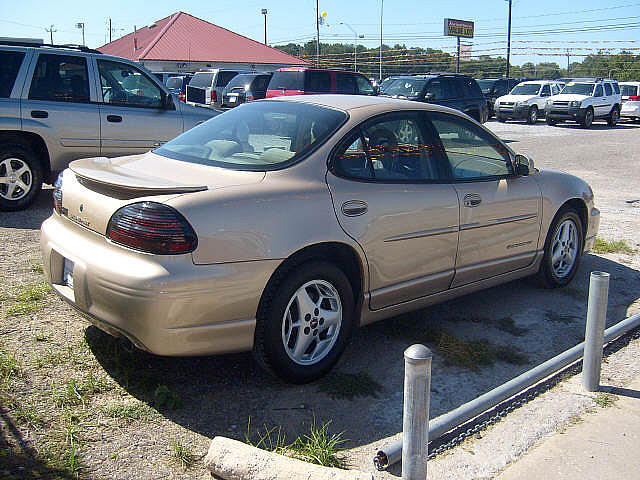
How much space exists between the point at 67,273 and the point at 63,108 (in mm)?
4860

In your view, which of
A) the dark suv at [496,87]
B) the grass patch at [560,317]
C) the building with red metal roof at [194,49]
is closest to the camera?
the grass patch at [560,317]

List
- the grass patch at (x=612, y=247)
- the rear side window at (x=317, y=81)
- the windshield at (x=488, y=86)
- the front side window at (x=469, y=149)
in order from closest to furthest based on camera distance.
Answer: the front side window at (x=469, y=149)
the grass patch at (x=612, y=247)
the rear side window at (x=317, y=81)
the windshield at (x=488, y=86)

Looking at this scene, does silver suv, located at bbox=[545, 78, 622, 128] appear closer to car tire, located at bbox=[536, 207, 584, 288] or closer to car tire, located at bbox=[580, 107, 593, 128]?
car tire, located at bbox=[580, 107, 593, 128]

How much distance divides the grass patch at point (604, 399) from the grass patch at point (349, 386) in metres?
1.21

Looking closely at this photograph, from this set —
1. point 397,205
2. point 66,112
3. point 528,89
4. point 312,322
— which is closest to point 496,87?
point 528,89

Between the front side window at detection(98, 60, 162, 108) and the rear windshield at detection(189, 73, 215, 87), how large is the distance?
56.0ft

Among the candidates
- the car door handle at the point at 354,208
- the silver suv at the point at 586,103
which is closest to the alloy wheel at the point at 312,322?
the car door handle at the point at 354,208

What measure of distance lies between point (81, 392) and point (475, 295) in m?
3.40

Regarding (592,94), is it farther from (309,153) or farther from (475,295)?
(309,153)

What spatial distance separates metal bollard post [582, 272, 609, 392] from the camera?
3.84 meters

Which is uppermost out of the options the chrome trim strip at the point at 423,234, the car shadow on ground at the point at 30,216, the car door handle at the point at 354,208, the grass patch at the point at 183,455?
the car door handle at the point at 354,208

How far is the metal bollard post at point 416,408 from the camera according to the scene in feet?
8.38

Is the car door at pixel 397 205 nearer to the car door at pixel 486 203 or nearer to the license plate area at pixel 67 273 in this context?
the car door at pixel 486 203

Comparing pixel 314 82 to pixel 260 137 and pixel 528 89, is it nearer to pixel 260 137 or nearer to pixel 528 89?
pixel 260 137
